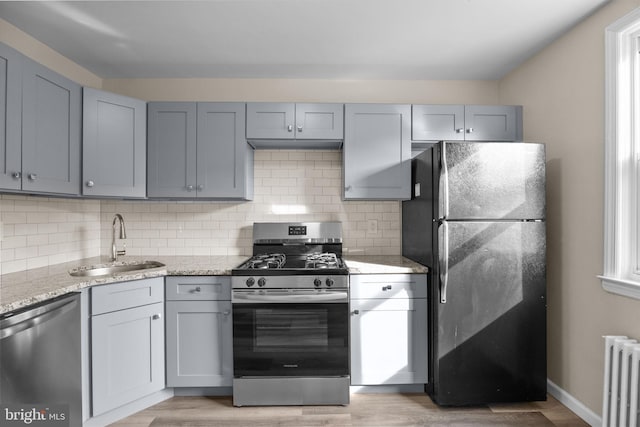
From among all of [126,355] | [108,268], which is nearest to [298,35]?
[108,268]

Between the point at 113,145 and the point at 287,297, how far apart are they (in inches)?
67.3

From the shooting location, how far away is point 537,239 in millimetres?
2479

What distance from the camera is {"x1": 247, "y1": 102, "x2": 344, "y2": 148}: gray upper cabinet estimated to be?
2.98m

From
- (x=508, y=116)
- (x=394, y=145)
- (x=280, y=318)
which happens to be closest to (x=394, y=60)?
(x=394, y=145)

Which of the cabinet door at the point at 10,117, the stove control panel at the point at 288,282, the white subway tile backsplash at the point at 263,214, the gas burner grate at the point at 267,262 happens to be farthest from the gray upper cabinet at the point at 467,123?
the cabinet door at the point at 10,117

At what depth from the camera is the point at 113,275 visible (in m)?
2.37

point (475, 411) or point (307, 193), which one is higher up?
point (307, 193)

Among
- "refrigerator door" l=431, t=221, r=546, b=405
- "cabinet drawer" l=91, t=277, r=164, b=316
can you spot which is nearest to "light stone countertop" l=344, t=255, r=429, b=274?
"refrigerator door" l=431, t=221, r=546, b=405

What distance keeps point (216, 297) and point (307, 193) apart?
124 cm

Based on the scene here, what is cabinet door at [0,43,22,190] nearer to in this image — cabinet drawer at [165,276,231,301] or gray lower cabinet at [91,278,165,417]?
gray lower cabinet at [91,278,165,417]

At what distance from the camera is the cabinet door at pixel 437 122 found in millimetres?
3014

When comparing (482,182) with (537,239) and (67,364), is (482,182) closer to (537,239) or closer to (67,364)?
(537,239)

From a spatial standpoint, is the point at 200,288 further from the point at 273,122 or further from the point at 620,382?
the point at 620,382
